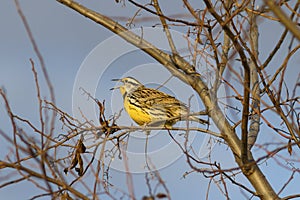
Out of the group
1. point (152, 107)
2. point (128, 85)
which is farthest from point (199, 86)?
point (128, 85)

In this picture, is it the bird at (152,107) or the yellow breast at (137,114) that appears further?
the yellow breast at (137,114)

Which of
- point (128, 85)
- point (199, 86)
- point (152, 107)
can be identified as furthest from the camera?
point (128, 85)

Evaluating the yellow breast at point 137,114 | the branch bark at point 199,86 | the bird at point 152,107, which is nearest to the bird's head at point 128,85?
the bird at point 152,107

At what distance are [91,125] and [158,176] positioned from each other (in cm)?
145

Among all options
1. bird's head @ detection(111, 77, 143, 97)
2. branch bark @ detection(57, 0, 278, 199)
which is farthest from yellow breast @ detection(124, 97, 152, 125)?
branch bark @ detection(57, 0, 278, 199)

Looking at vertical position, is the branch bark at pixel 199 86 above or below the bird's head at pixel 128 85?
below

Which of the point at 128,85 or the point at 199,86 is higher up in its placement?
the point at 128,85

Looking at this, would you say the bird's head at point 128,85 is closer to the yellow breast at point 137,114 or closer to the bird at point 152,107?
the bird at point 152,107

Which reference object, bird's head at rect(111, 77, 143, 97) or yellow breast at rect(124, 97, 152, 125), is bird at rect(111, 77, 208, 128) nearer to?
yellow breast at rect(124, 97, 152, 125)

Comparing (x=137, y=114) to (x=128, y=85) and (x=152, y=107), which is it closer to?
(x=152, y=107)

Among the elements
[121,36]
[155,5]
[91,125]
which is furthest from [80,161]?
[155,5]

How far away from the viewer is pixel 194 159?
4.35 meters

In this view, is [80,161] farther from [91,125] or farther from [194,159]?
[194,159]

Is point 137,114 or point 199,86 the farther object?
point 137,114
